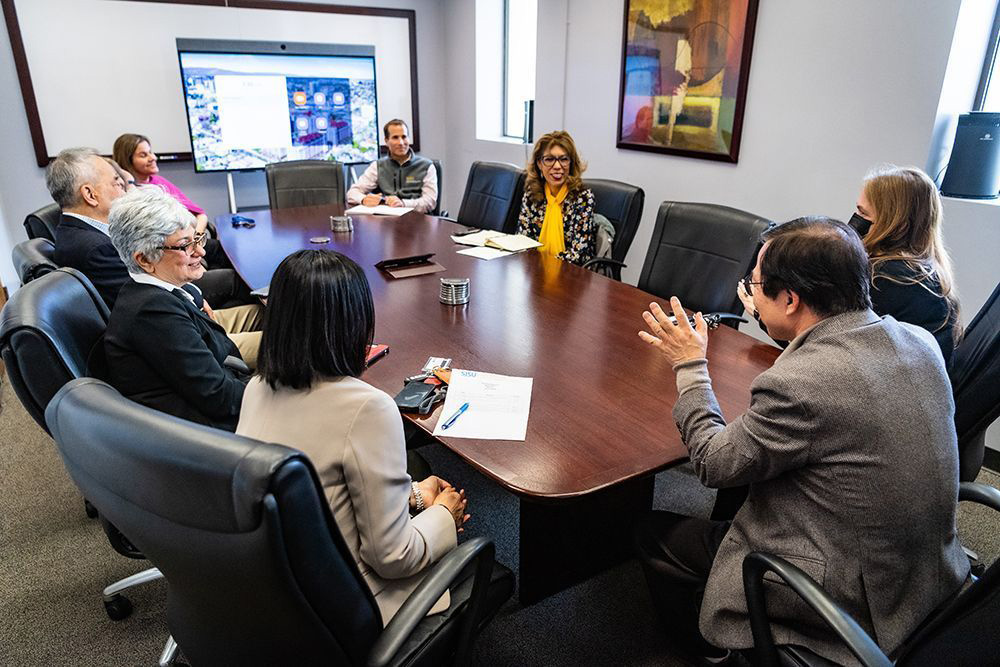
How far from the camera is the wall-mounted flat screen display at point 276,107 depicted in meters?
5.02

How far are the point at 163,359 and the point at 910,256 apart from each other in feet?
6.92

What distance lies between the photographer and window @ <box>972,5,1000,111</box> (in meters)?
2.72

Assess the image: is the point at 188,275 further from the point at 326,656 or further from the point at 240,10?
the point at 240,10

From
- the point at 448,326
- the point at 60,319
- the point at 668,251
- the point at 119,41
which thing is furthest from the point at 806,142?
the point at 119,41

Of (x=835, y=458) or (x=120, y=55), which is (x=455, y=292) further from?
(x=120, y=55)

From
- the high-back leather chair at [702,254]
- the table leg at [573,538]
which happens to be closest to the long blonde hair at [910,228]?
the high-back leather chair at [702,254]

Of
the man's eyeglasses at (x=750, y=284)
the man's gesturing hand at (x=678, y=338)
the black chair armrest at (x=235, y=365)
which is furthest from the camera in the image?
the black chair armrest at (x=235, y=365)

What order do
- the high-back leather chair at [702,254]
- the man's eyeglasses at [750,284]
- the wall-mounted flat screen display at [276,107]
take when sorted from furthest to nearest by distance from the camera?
the wall-mounted flat screen display at [276,107] → the high-back leather chair at [702,254] → the man's eyeglasses at [750,284]

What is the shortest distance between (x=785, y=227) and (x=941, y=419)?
45 centimetres

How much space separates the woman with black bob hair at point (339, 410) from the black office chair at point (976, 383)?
1360mm

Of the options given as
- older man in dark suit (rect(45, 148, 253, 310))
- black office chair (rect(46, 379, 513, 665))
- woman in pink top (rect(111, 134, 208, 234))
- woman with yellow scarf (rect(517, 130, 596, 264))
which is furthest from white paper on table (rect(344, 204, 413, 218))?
black office chair (rect(46, 379, 513, 665))

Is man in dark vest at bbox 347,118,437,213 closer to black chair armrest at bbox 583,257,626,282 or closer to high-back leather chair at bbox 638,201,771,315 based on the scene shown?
black chair armrest at bbox 583,257,626,282

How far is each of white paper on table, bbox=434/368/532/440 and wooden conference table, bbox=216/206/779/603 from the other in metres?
0.03

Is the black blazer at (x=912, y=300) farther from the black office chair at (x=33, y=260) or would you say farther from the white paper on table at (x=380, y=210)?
the white paper on table at (x=380, y=210)
